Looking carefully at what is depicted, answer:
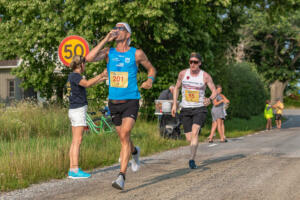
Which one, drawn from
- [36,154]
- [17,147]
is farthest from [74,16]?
[36,154]

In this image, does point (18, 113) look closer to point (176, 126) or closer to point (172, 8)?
point (176, 126)

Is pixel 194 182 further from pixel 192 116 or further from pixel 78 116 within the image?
pixel 78 116

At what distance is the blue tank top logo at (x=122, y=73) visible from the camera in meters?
6.21

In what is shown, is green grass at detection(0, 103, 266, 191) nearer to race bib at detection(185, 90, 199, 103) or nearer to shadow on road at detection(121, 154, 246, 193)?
shadow on road at detection(121, 154, 246, 193)

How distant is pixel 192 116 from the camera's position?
8.37 m

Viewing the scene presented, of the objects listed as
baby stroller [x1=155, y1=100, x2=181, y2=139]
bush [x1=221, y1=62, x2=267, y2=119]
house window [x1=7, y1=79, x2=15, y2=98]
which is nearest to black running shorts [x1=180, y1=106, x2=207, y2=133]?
baby stroller [x1=155, y1=100, x2=181, y2=139]

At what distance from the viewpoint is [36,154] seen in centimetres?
775

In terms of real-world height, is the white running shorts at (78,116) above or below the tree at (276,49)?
below

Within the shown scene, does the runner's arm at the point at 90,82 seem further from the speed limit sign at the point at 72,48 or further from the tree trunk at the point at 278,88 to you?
the tree trunk at the point at 278,88

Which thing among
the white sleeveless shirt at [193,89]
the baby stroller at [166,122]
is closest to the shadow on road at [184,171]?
the white sleeveless shirt at [193,89]

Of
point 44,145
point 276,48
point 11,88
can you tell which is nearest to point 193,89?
point 44,145

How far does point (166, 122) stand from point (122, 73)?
297 inches

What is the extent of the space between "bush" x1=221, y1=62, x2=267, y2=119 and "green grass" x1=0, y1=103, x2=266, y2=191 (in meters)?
9.14

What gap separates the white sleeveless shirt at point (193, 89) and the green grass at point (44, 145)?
6.91 ft
